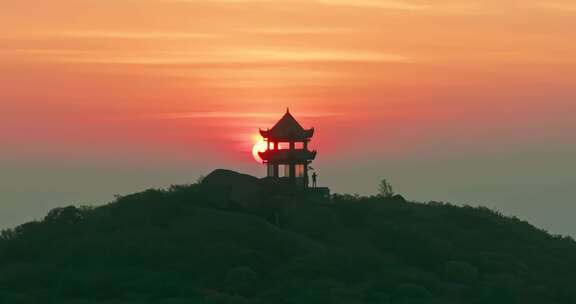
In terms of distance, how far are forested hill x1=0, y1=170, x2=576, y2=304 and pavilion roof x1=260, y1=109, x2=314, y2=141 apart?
15.2 ft

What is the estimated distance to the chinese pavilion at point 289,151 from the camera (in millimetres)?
118750

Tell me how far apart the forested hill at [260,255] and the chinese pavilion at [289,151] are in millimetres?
2592

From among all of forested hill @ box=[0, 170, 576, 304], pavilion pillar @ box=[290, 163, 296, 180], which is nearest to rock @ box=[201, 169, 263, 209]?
forested hill @ box=[0, 170, 576, 304]

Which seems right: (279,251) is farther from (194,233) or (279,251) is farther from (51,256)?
(51,256)

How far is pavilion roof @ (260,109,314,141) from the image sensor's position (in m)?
119

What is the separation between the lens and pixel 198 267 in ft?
358

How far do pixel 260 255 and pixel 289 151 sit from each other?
12081mm

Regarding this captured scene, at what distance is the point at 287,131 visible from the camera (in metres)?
119

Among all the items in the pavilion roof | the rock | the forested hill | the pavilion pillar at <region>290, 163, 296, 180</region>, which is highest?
the pavilion roof

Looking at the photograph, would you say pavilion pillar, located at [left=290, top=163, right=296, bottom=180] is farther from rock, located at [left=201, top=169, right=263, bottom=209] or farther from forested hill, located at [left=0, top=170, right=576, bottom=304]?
rock, located at [left=201, top=169, right=263, bottom=209]

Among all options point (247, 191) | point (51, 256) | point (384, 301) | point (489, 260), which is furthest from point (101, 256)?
point (489, 260)

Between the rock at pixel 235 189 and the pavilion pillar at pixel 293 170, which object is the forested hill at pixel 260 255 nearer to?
the rock at pixel 235 189

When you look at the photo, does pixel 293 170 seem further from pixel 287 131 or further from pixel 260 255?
pixel 260 255

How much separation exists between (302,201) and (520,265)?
16.9 m
